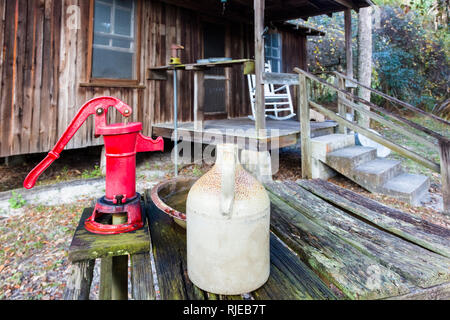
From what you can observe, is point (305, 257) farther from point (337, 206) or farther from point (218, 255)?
point (337, 206)

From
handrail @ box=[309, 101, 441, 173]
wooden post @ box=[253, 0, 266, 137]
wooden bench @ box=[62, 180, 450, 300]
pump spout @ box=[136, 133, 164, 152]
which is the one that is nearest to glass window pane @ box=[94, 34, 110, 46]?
wooden post @ box=[253, 0, 266, 137]

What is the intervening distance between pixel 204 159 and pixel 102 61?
2.41 m

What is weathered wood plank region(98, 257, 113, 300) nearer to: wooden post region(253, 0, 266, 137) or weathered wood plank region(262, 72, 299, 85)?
wooden post region(253, 0, 266, 137)

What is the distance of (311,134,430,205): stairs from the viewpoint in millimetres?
3580

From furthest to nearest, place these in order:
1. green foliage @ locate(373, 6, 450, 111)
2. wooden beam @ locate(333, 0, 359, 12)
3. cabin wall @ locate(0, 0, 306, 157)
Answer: green foliage @ locate(373, 6, 450, 111) < wooden beam @ locate(333, 0, 359, 12) < cabin wall @ locate(0, 0, 306, 157)

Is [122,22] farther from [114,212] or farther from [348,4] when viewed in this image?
[114,212]

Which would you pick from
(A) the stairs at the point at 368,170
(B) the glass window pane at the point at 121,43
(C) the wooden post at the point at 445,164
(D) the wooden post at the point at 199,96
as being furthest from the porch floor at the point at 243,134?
(C) the wooden post at the point at 445,164

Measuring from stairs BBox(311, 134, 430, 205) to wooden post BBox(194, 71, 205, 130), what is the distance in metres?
1.70

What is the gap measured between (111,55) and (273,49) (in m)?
4.35

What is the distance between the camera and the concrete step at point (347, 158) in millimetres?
3832

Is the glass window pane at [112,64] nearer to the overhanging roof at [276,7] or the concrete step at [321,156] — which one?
the overhanging roof at [276,7]

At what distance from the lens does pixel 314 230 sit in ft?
4.06

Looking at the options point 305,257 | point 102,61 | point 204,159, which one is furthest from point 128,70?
point 305,257

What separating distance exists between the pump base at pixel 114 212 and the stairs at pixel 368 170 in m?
3.25
